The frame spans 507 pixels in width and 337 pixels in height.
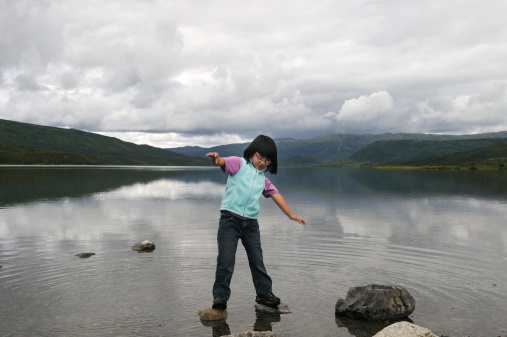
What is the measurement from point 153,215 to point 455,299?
23.0m

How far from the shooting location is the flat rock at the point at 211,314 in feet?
28.7

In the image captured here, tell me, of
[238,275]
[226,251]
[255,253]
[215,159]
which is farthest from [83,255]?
[215,159]

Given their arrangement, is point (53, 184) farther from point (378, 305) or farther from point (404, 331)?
point (404, 331)

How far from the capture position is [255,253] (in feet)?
31.4

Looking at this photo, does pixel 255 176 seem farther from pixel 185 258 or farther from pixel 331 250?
pixel 331 250

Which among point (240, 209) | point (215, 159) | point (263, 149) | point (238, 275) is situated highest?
point (263, 149)

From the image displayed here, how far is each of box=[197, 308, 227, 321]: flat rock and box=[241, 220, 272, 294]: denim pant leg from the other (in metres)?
1.11

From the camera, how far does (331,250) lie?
53.4ft

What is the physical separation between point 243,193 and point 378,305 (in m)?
3.74

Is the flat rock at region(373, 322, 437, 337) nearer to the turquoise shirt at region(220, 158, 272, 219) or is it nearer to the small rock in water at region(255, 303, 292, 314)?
the small rock in water at region(255, 303, 292, 314)

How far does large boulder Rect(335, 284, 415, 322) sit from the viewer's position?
8.91 m

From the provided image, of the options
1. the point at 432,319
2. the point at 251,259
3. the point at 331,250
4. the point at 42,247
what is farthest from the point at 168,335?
the point at 42,247

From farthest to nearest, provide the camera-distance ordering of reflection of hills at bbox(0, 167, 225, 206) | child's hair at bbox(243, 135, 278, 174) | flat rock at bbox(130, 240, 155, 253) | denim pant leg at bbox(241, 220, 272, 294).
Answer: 1. reflection of hills at bbox(0, 167, 225, 206)
2. flat rock at bbox(130, 240, 155, 253)
3. denim pant leg at bbox(241, 220, 272, 294)
4. child's hair at bbox(243, 135, 278, 174)

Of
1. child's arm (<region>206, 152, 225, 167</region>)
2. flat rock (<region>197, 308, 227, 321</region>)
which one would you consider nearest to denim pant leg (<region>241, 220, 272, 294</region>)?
flat rock (<region>197, 308, 227, 321</region>)
